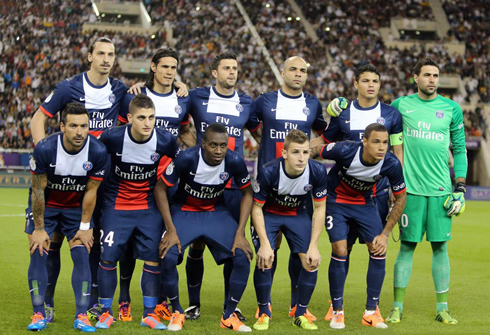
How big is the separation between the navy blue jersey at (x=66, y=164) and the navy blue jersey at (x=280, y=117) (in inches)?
75.0

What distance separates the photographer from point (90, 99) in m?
7.00

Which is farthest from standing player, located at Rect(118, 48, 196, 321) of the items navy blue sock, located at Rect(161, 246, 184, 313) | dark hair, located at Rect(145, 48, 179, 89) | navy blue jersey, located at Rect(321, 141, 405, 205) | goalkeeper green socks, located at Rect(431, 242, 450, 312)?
goalkeeper green socks, located at Rect(431, 242, 450, 312)

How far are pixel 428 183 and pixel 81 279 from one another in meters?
3.73

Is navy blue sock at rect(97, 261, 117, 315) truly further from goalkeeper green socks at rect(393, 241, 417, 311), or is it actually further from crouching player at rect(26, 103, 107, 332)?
goalkeeper green socks at rect(393, 241, 417, 311)

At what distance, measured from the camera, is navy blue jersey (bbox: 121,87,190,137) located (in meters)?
7.15

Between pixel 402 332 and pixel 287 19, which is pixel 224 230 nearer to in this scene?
pixel 402 332

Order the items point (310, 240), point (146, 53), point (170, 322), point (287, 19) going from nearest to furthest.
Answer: point (170, 322)
point (310, 240)
point (146, 53)
point (287, 19)

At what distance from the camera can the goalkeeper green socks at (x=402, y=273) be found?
7.03 m

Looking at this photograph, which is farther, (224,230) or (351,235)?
(351,235)

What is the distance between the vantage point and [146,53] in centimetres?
3409

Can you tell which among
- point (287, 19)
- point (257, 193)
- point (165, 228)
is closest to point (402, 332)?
point (257, 193)

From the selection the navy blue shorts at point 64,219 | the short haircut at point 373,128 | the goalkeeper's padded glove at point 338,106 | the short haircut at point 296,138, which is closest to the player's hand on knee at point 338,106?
the goalkeeper's padded glove at point 338,106

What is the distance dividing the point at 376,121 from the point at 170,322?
299cm

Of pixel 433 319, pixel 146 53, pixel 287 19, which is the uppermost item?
pixel 287 19
